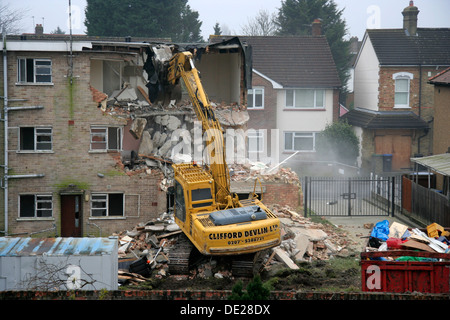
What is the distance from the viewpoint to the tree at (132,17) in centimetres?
5572

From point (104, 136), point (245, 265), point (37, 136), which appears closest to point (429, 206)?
point (245, 265)

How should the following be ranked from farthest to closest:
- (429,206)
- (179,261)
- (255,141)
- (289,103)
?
1. (289,103)
2. (255,141)
3. (429,206)
4. (179,261)

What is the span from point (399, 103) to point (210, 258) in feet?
85.7

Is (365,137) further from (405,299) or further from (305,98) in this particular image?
(405,299)

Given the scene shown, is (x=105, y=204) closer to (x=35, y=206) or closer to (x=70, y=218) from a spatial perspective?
(x=70, y=218)

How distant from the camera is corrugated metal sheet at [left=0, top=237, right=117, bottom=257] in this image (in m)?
15.6

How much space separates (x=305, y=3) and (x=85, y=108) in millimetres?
38878

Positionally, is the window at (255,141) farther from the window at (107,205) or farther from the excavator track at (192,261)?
the excavator track at (192,261)

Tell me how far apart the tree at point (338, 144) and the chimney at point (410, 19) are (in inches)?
316

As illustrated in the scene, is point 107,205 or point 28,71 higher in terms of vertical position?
point 28,71

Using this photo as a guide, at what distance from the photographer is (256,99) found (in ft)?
139

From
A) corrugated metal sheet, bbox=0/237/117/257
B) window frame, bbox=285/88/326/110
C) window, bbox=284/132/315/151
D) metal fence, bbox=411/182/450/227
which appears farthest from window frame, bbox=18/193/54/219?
window frame, bbox=285/88/326/110

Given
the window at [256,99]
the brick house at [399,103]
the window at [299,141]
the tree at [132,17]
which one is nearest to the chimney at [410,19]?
the brick house at [399,103]
